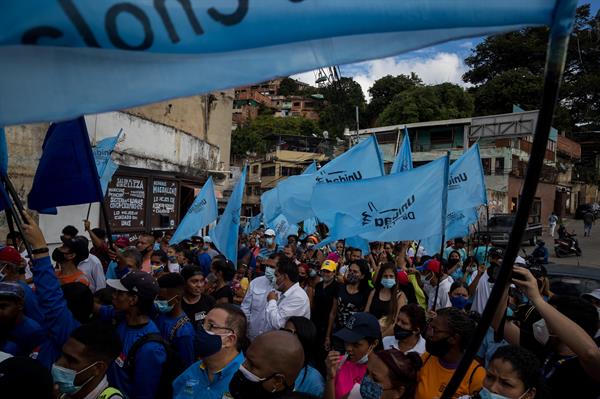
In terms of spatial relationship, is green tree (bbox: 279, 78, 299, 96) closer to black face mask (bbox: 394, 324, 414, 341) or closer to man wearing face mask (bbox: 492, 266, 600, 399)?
black face mask (bbox: 394, 324, 414, 341)

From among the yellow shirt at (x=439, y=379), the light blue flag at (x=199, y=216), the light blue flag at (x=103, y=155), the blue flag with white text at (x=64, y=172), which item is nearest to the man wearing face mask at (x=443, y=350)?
the yellow shirt at (x=439, y=379)

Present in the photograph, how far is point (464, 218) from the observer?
30.5 feet

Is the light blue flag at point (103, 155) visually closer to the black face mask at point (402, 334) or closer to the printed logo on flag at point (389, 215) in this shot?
the printed logo on flag at point (389, 215)

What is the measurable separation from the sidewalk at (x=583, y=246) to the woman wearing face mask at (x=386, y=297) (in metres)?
16.0

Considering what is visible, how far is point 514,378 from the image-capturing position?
2.53 m

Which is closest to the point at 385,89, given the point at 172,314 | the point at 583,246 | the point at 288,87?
the point at 583,246

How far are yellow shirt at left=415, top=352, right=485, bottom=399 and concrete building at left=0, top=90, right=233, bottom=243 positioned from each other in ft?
29.1

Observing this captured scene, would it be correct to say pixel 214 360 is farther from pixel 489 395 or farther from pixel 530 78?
pixel 530 78

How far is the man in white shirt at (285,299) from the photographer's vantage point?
4.60 metres

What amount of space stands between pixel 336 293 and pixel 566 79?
4656 cm

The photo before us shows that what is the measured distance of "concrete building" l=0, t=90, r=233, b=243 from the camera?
1014 centimetres

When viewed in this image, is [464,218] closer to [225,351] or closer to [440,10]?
[225,351]

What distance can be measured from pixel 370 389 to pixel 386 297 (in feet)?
8.99

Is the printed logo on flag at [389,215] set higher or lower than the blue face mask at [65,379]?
higher
